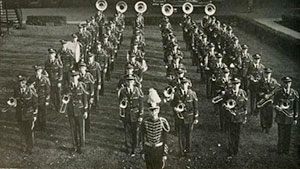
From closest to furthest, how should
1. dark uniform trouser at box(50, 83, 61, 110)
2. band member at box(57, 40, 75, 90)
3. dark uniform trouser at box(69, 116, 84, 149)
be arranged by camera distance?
dark uniform trouser at box(69, 116, 84, 149), dark uniform trouser at box(50, 83, 61, 110), band member at box(57, 40, 75, 90)

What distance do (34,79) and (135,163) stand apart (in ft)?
9.52

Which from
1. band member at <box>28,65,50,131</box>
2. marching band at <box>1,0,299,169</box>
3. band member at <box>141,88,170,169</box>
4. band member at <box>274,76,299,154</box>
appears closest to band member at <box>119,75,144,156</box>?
marching band at <box>1,0,299,169</box>

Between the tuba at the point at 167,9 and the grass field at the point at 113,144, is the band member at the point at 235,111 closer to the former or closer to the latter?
the grass field at the point at 113,144

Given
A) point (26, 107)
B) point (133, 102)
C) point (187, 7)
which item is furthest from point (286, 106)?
point (187, 7)

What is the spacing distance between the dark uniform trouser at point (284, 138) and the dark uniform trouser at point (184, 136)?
1672 mm

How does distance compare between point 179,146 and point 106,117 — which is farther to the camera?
point 106,117

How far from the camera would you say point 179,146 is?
29.4ft

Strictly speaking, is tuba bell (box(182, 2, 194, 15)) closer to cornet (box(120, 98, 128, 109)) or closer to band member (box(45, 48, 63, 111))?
band member (box(45, 48, 63, 111))

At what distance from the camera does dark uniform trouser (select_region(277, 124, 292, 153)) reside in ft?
29.1

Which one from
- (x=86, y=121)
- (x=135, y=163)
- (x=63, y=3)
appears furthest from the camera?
(x=63, y=3)

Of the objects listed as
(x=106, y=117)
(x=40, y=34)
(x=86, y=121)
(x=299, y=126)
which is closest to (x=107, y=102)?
(x=106, y=117)

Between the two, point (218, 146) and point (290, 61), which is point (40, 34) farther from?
Answer: point (218, 146)

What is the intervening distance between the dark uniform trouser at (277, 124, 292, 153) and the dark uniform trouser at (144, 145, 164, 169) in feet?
8.66

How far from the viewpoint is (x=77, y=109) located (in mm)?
8859
